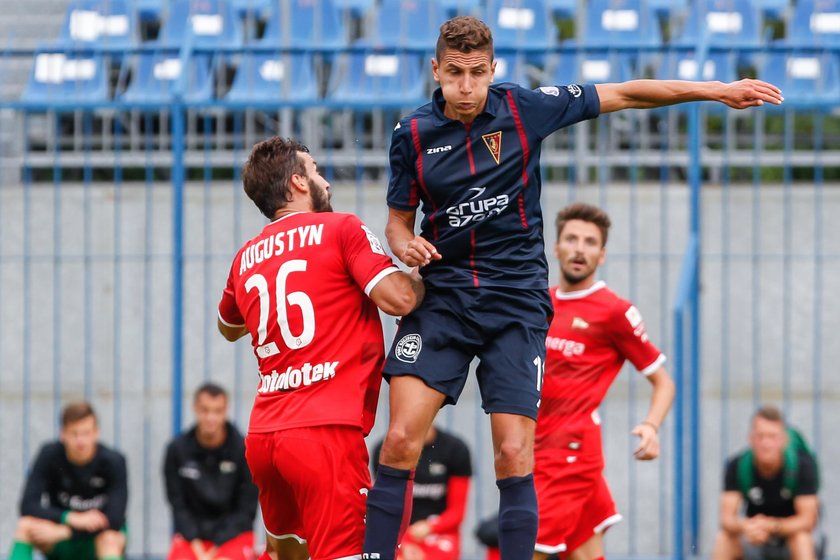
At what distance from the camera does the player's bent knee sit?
7.80 metres

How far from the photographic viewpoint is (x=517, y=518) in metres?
4.55

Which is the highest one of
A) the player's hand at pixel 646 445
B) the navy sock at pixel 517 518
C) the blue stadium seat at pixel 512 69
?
the blue stadium seat at pixel 512 69

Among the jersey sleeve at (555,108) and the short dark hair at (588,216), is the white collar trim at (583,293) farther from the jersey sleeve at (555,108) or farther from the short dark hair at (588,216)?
the jersey sleeve at (555,108)

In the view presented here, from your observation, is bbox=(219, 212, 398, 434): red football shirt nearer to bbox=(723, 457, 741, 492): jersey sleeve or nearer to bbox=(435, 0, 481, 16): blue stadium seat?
bbox=(723, 457, 741, 492): jersey sleeve

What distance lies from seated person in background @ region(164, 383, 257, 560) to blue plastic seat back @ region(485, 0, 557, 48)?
361 centimetres

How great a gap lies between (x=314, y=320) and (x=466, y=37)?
3.58ft

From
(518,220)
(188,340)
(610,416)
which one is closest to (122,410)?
(188,340)

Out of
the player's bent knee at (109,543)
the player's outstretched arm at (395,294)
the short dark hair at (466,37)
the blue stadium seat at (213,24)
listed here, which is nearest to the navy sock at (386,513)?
the player's outstretched arm at (395,294)

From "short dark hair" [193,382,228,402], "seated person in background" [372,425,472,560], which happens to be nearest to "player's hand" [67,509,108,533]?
"short dark hair" [193,382,228,402]

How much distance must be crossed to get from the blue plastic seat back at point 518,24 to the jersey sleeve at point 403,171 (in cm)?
521

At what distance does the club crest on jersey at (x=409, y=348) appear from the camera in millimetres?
4613

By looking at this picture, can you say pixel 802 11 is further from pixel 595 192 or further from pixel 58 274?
pixel 58 274

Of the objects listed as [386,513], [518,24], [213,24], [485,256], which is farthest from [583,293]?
[213,24]

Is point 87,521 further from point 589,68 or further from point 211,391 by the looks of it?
point 589,68
